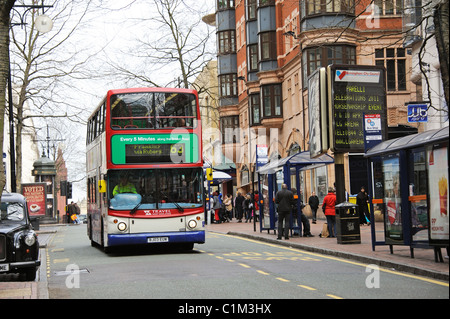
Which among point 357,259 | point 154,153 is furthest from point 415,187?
point 154,153

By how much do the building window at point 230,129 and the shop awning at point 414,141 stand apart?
4593 cm

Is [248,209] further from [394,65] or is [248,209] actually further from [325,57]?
[394,65]

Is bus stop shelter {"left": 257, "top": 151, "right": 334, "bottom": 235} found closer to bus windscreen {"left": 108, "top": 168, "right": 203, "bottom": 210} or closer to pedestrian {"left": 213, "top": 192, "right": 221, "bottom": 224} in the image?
bus windscreen {"left": 108, "top": 168, "right": 203, "bottom": 210}

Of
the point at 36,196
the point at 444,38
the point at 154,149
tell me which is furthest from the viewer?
the point at 36,196

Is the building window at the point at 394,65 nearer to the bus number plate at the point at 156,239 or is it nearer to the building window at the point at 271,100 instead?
the building window at the point at 271,100

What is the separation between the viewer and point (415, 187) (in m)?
15.5

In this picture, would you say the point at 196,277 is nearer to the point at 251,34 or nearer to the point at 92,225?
the point at 92,225

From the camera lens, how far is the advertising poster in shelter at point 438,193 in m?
13.5

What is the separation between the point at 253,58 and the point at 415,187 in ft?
129

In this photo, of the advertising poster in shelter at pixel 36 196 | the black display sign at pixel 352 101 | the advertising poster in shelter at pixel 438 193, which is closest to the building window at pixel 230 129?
the advertising poster in shelter at pixel 36 196

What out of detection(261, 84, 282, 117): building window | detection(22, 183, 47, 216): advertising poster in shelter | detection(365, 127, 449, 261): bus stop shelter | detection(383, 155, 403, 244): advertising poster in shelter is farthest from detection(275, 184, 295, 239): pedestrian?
detection(261, 84, 282, 117): building window

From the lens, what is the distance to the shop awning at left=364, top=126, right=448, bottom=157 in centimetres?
1364
